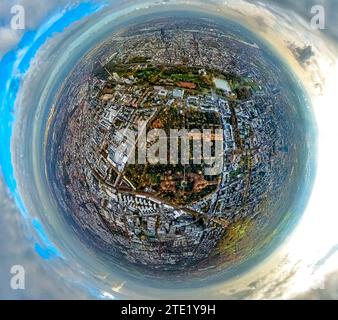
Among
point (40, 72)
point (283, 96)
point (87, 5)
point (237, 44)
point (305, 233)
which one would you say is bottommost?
point (305, 233)

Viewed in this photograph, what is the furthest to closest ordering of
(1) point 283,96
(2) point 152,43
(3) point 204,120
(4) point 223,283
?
(4) point 223,283 → (1) point 283,96 → (2) point 152,43 → (3) point 204,120

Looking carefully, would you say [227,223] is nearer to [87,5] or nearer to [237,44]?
[237,44]

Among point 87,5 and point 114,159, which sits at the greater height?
point 87,5

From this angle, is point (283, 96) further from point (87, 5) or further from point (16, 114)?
point (16, 114)

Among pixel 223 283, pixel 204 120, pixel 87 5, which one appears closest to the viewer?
pixel 204 120

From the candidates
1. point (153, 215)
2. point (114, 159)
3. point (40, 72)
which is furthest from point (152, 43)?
point (40, 72)

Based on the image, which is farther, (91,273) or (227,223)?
(91,273)
